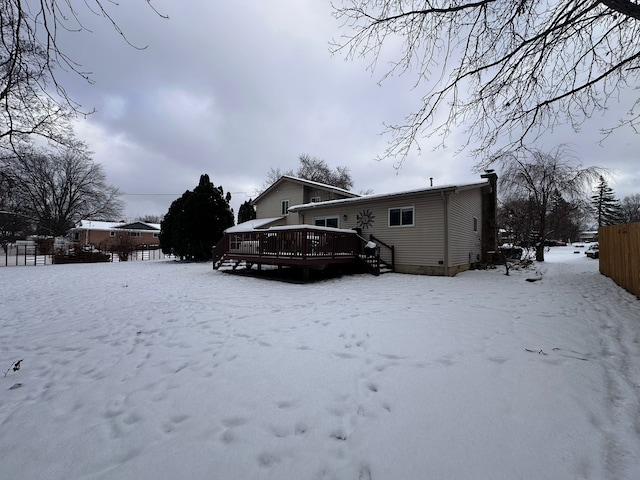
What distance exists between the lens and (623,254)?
23.1ft

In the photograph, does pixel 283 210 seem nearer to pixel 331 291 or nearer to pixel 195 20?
pixel 331 291

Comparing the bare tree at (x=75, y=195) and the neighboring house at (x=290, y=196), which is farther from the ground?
the bare tree at (x=75, y=195)

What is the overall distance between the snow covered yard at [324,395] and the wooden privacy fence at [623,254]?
217 centimetres

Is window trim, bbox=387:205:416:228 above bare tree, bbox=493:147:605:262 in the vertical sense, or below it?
below

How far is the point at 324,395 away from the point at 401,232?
32.6 ft

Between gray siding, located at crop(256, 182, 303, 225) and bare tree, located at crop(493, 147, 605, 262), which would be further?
gray siding, located at crop(256, 182, 303, 225)

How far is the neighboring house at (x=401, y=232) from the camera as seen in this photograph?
33.4 ft

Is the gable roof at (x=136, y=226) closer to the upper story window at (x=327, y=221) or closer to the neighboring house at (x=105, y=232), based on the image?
the neighboring house at (x=105, y=232)

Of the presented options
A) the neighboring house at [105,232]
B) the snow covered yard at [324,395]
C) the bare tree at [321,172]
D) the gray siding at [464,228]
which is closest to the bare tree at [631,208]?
the bare tree at [321,172]

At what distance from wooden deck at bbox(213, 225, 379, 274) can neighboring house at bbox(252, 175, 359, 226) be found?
557 cm

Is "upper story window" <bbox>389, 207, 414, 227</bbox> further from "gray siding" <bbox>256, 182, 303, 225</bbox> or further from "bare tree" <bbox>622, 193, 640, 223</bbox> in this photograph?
"bare tree" <bbox>622, 193, 640, 223</bbox>

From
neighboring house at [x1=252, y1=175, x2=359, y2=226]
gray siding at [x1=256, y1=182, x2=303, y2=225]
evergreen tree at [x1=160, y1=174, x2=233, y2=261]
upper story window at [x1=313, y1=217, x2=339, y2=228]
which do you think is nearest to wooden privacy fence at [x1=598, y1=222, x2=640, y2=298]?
upper story window at [x1=313, y1=217, x2=339, y2=228]

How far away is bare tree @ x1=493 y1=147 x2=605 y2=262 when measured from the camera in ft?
54.2

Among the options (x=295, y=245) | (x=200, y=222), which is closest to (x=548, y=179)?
(x=295, y=245)
